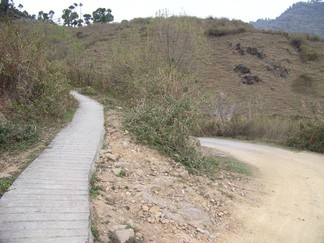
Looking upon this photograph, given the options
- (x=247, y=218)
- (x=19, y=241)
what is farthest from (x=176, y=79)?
(x=19, y=241)

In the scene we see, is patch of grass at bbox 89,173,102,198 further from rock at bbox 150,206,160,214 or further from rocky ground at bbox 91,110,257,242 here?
rock at bbox 150,206,160,214

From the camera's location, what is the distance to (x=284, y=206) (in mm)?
7953

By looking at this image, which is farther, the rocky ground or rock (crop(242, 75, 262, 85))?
rock (crop(242, 75, 262, 85))

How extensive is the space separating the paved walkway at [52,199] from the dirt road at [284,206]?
253cm

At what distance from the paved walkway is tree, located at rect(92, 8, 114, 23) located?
62.1m

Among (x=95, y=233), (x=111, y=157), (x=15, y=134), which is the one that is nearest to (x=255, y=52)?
(x=111, y=157)

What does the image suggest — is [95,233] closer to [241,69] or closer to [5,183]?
[5,183]

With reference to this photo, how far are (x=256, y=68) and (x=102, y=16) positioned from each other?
121 feet

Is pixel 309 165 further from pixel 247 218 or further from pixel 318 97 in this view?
pixel 318 97

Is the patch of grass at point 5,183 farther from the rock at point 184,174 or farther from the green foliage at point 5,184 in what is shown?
the rock at point 184,174

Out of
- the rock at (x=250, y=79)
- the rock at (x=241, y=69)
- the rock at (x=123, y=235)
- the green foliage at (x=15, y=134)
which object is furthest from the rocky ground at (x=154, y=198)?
the rock at (x=241, y=69)

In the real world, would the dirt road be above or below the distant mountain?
below

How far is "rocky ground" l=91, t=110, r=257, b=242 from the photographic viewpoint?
17.6 feet

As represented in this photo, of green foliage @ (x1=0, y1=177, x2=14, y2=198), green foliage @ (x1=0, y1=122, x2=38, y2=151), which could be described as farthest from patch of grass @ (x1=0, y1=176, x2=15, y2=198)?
green foliage @ (x1=0, y1=122, x2=38, y2=151)
